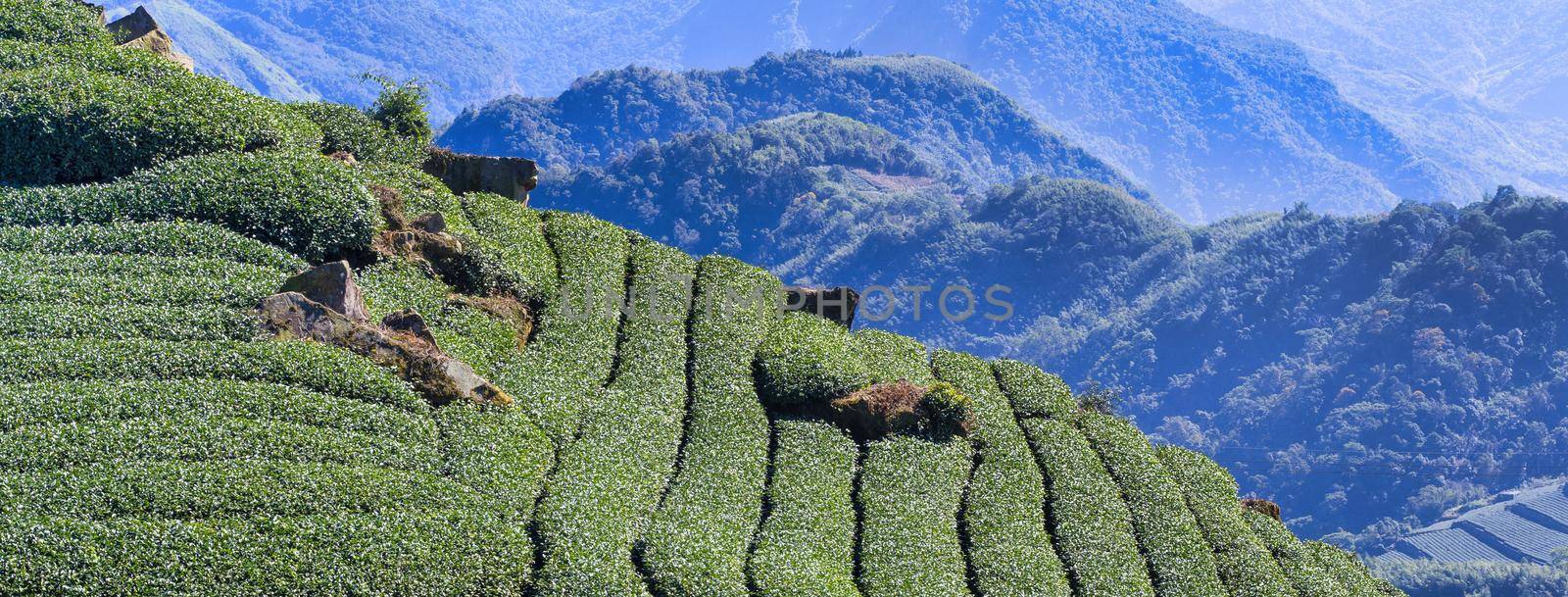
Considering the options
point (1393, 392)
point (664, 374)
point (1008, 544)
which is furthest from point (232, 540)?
point (1393, 392)

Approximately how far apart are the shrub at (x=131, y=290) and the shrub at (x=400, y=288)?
2806 mm

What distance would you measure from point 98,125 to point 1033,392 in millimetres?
24434

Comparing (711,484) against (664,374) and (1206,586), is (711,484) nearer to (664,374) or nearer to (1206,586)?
(664,374)

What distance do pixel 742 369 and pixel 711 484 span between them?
18.0 ft

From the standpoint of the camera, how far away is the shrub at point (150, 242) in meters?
27.3

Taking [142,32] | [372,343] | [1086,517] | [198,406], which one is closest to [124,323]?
[198,406]

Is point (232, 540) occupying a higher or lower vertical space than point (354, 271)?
lower

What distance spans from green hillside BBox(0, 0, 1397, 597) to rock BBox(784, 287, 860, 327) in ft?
2.52

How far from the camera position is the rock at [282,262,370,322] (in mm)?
26625

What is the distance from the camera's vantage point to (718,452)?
29188mm

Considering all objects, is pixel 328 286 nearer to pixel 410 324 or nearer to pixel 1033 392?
pixel 410 324

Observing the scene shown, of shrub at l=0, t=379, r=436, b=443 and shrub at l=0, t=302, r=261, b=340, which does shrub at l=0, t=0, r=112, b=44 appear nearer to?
shrub at l=0, t=302, r=261, b=340

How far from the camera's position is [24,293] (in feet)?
82.1

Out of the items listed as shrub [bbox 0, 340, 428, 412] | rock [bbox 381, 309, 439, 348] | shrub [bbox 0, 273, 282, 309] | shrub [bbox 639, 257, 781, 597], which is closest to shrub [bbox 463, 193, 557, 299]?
shrub [bbox 639, 257, 781, 597]
